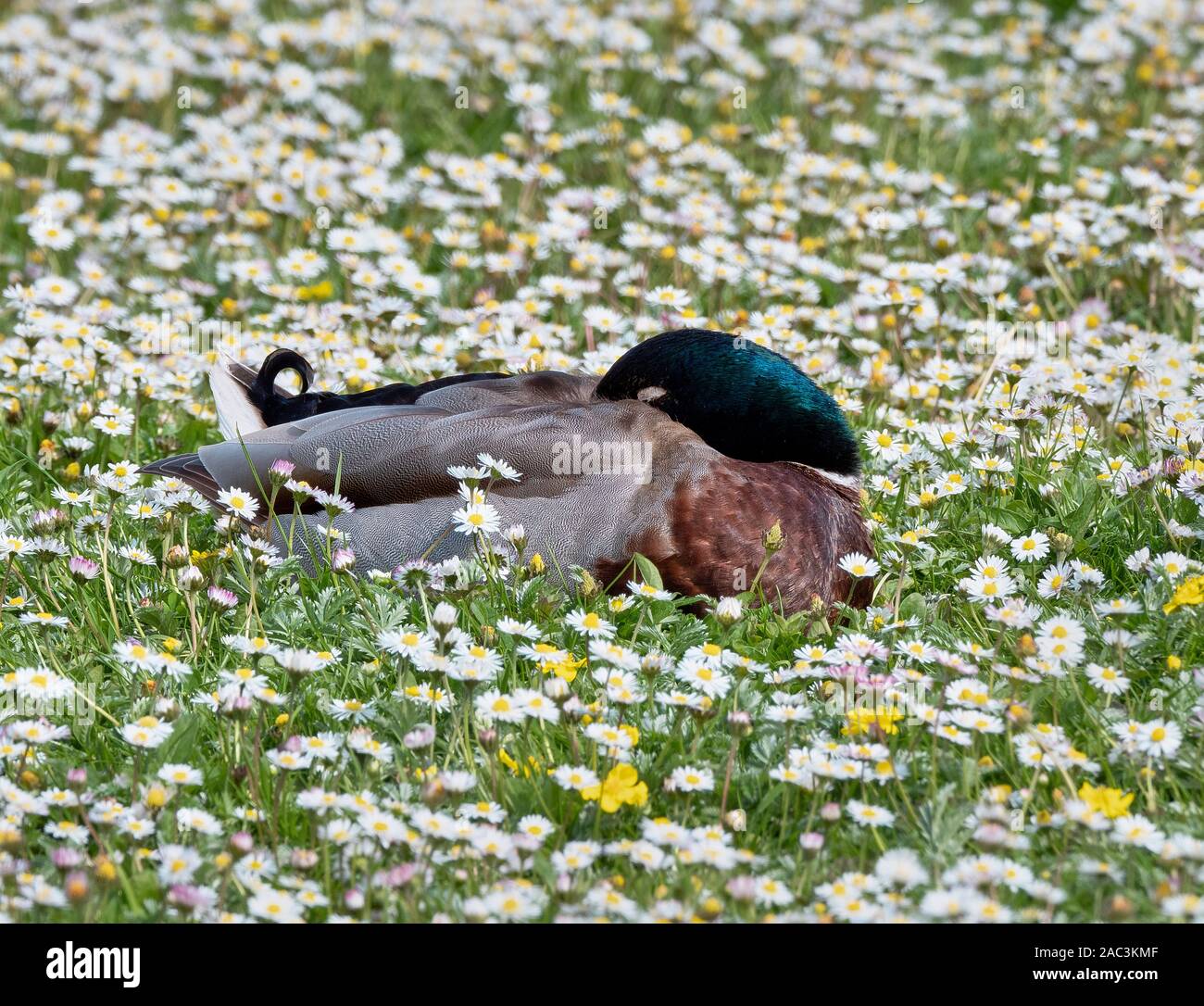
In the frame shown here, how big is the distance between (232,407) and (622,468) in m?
1.33

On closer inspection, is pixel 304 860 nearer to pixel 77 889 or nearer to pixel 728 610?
pixel 77 889

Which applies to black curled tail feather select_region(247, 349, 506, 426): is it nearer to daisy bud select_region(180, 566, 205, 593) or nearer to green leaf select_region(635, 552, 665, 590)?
green leaf select_region(635, 552, 665, 590)

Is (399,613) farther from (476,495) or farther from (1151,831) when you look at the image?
(1151,831)

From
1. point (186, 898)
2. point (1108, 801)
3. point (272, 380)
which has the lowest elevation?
point (186, 898)

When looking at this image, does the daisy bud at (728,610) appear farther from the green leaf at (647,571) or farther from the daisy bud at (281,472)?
the daisy bud at (281,472)

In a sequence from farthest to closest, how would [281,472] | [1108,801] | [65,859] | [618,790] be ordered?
[281,472] < [618,790] < [1108,801] < [65,859]

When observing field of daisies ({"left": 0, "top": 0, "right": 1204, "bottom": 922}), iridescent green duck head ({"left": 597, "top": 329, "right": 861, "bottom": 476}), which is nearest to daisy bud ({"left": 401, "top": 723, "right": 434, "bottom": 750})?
field of daisies ({"left": 0, "top": 0, "right": 1204, "bottom": 922})

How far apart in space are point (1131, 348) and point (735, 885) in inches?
119

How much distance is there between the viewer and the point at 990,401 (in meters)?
5.29

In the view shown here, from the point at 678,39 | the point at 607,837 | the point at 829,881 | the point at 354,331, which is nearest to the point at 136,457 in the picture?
the point at 354,331

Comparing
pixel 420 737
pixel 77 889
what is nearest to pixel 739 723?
pixel 420 737

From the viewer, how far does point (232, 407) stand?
4.94 m

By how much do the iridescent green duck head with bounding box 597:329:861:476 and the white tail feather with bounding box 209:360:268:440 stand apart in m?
1.07

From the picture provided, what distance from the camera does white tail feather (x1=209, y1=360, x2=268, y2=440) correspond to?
4.89 meters
